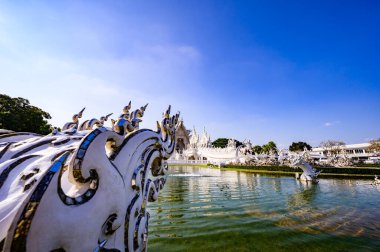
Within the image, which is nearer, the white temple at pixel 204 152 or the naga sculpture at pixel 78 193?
the naga sculpture at pixel 78 193

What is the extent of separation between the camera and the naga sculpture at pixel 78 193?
37.0 inches

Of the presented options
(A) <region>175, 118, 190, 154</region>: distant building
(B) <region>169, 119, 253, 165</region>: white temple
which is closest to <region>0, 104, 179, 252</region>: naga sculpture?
(B) <region>169, 119, 253, 165</region>: white temple

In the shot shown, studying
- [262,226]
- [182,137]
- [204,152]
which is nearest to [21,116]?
→ [262,226]

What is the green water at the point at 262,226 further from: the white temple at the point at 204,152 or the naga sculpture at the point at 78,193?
the white temple at the point at 204,152

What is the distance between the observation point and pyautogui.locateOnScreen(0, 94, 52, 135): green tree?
1812cm

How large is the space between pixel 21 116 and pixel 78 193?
957 inches

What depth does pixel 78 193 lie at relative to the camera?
1.25 metres

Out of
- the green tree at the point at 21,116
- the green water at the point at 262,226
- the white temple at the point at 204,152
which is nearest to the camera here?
the green water at the point at 262,226

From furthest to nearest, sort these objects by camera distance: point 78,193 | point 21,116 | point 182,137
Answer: point 182,137
point 21,116
point 78,193

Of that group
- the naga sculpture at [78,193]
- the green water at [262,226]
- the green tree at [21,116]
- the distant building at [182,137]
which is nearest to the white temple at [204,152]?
the distant building at [182,137]

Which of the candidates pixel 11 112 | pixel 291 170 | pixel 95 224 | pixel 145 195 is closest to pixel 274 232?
pixel 145 195

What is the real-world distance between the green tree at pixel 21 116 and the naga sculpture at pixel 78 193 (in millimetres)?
21111

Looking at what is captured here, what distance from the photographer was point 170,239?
3939 millimetres

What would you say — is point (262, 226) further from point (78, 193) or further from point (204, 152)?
point (204, 152)
